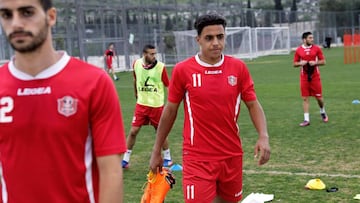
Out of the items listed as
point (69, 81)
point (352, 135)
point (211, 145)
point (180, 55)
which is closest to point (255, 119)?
point (211, 145)

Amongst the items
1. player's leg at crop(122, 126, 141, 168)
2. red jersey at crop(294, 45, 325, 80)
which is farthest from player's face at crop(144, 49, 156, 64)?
red jersey at crop(294, 45, 325, 80)

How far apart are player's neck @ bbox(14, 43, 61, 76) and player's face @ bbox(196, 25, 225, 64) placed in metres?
2.60

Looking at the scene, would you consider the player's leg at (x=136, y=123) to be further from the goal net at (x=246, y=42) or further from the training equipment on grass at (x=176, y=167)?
the goal net at (x=246, y=42)

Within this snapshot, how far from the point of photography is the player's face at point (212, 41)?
529 centimetres

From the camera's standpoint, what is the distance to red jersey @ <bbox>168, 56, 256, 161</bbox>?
5.29 meters

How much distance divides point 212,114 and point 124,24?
3808 centimetres

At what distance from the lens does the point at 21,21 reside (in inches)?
106

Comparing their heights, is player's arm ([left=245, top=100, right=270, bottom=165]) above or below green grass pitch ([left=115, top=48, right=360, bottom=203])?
above

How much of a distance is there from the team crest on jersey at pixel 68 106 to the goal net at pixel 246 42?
36.4m

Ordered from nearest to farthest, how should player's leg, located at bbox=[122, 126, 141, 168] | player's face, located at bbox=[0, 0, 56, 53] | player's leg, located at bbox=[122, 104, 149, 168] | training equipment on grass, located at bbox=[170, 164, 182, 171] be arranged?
player's face, located at bbox=[0, 0, 56, 53] < training equipment on grass, located at bbox=[170, 164, 182, 171] < player's leg, located at bbox=[122, 126, 141, 168] < player's leg, located at bbox=[122, 104, 149, 168]

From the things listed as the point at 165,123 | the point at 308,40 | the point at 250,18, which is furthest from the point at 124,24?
the point at 165,123

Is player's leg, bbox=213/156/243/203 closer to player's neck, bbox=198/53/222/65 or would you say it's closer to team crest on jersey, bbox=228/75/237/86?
team crest on jersey, bbox=228/75/237/86

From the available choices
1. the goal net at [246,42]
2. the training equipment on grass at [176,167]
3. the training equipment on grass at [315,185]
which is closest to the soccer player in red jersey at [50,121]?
the training equipment on grass at [315,185]

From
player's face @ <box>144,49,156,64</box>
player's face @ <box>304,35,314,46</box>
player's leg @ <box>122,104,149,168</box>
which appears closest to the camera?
player's leg @ <box>122,104,149,168</box>
